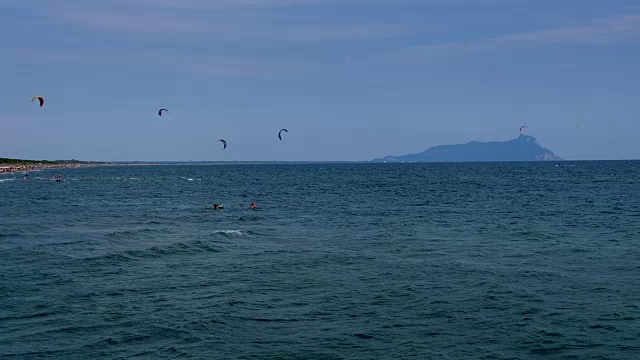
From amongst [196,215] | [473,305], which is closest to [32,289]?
[473,305]

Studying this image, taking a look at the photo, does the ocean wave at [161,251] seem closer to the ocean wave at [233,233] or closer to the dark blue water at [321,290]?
the dark blue water at [321,290]

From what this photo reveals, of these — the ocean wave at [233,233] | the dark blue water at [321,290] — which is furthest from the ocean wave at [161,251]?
the ocean wave at [233,233]

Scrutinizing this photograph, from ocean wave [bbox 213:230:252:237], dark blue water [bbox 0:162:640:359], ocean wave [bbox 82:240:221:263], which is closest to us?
dark blue water [bbox 0:162:640:359]

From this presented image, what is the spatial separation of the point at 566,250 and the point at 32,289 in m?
25.9

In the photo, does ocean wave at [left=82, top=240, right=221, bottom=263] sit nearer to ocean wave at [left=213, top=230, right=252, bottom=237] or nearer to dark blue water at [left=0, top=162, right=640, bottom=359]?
dark blue water at [left=0, top=162, right=640, bottom=359]

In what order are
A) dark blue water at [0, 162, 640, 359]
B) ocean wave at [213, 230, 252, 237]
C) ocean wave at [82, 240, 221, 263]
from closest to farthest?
dark blue water at [0, 162, 640, 359] < ocean wave at [82, 240, 221, 263] < ocean wave at [213, 230, 252, 237]

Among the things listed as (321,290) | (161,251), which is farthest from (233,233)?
(321,290)

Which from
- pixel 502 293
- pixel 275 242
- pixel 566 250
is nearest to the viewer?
pixel 502 293

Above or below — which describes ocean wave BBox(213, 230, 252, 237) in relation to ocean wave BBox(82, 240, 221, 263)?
above

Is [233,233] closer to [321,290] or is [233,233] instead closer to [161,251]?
[161,251]

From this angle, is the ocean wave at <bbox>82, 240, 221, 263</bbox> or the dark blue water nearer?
the dark blue water

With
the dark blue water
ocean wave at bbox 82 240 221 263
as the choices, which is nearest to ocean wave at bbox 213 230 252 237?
the dark blue water

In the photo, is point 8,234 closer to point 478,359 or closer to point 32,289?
point 32,289

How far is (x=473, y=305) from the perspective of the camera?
20984 millimetres
